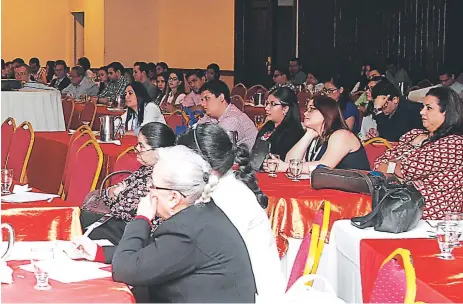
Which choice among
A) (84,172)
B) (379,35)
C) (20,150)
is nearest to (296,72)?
(379,35)

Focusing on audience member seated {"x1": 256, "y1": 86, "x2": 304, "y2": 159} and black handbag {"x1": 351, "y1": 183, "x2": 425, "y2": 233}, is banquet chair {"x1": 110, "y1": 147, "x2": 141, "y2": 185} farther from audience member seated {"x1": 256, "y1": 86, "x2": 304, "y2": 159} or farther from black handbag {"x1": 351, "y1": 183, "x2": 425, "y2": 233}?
black handbag {"x1": 351, "y1": 183, "x2": 425, "y2": 233}

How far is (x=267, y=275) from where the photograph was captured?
2982mm

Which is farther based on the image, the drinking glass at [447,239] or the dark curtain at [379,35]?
the dark curtain at [379,35]

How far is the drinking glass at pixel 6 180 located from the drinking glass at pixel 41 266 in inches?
56.1

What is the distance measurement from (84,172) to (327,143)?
1.36 metres

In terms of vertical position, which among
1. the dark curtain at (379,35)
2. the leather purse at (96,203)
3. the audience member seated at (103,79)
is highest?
the dark curtain at (379,35)

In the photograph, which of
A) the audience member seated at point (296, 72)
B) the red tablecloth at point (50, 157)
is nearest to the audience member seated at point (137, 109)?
the red tablecloth at point (50, 157)

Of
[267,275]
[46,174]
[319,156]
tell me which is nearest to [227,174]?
[267,275]

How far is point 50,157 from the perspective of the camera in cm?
669

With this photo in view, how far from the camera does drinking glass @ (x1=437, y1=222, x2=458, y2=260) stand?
2990mm

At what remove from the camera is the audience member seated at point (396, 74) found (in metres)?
13.4

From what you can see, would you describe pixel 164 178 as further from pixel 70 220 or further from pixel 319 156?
pixel 319 156

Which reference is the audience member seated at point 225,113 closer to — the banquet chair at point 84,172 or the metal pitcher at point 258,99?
the banquet chair at point 84,172

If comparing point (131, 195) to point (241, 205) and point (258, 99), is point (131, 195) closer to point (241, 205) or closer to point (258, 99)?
point (241, 205)
